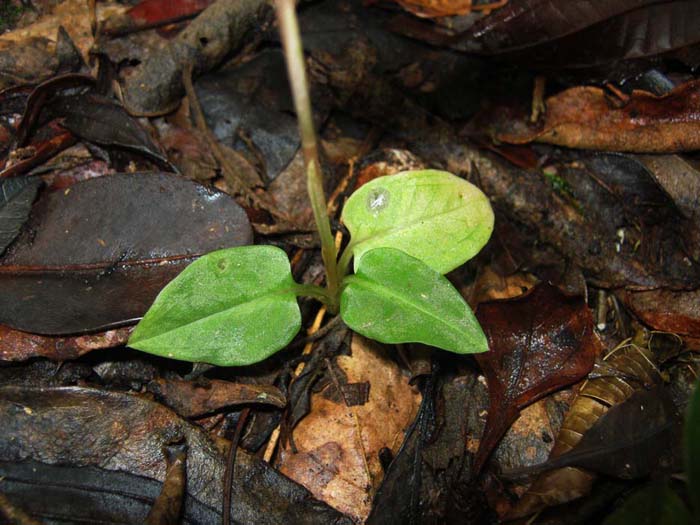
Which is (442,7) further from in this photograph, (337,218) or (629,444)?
(629,444)

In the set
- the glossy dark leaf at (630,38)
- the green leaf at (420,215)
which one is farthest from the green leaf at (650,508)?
the glossy dark leaf at (630,38)

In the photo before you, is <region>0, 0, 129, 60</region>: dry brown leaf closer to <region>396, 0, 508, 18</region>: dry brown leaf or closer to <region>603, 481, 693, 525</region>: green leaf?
<region>396, 0, 508, 18</region>: dry brown leaf

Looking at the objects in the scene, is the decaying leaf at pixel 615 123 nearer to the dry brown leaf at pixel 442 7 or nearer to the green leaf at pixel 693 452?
the dry brown leaf at pixel 442 7

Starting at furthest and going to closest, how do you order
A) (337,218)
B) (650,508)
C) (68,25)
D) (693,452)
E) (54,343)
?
(68,25) < (337,218) < (54,343) < (650,508) < (693,452)

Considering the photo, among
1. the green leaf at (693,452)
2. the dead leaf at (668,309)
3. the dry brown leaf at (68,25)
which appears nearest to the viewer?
the green leaf at (693,452)

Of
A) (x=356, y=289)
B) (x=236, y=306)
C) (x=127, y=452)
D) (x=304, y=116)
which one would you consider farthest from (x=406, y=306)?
(x=127, y=452)

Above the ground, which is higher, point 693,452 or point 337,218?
point 693,452
